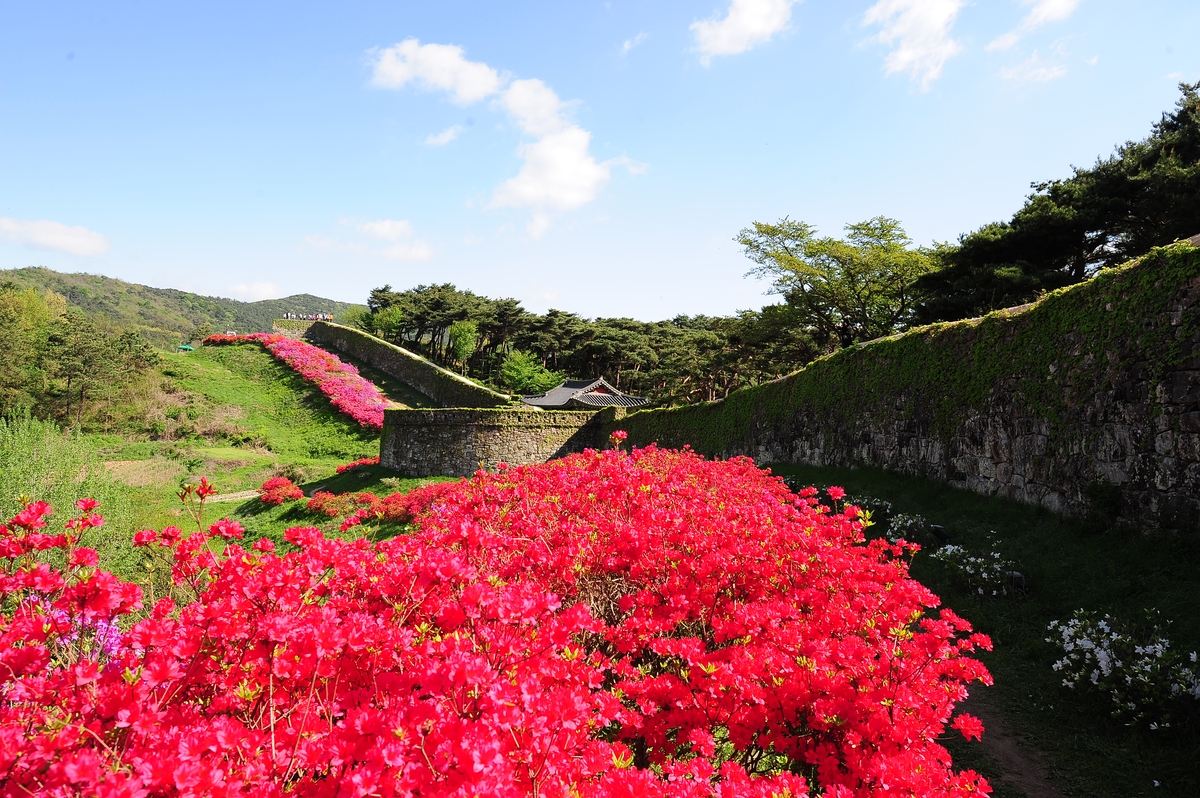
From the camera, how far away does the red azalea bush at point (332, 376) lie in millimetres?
30797

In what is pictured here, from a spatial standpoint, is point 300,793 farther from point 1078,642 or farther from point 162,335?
point 162,335

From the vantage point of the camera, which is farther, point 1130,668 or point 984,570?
point 984,570

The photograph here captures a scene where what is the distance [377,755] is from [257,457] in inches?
1077

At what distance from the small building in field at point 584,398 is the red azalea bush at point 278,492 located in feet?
41.9

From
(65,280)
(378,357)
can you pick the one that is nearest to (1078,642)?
(378,357)

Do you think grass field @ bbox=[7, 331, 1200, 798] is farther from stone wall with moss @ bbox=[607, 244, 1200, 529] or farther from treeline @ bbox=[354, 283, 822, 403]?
treeline @ bbox=[354, 283, 822, 403]

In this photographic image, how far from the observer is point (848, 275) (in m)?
23.4

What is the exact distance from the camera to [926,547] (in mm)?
7531

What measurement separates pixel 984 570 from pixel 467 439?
1916 centimetres

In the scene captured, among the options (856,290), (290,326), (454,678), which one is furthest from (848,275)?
(290,326)

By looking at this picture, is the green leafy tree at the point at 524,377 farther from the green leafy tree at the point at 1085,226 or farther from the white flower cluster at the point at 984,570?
the white flower cluster at the point at 984,570

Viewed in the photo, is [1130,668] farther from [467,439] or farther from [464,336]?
[464,336]

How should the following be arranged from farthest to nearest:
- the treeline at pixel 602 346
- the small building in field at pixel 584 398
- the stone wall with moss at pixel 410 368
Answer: the stone wall with moss at pixel 410 368 < the small building in field at pixel 584 398 < the treeline at pixel 602 346

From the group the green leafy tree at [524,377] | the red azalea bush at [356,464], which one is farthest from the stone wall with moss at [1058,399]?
the green leafy tree at [524,377]
